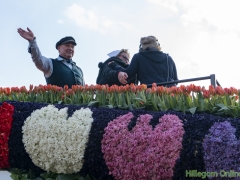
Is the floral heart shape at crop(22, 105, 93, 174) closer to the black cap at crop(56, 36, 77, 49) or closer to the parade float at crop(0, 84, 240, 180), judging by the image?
the parade float at crop(0, 84, 240, 180)

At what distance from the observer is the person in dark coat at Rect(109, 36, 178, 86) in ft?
17.0

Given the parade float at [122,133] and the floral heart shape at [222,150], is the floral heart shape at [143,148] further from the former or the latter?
the floral heart shape at [222,150]

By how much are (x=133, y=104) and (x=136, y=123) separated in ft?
1.48

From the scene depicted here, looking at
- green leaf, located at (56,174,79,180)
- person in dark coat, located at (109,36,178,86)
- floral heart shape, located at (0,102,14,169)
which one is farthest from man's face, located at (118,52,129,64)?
Result: green leaf, located at (56,174,79,180)

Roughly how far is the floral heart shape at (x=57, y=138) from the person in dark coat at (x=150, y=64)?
131 cm

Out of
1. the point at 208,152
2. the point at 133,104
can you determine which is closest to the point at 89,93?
the point at 133,104

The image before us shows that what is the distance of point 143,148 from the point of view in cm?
342

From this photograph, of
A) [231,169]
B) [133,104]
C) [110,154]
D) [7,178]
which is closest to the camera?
[231,169]

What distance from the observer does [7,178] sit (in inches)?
169

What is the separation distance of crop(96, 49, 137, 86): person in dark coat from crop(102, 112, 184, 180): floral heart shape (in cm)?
177

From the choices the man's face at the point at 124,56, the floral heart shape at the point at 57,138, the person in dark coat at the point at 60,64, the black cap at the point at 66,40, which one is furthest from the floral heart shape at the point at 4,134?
the man's face at the point at 124,56

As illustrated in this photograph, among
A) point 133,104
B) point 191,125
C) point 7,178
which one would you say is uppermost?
point 133,104

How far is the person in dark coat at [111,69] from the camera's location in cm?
541

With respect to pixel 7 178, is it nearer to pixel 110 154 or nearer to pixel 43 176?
pixel 43 176
